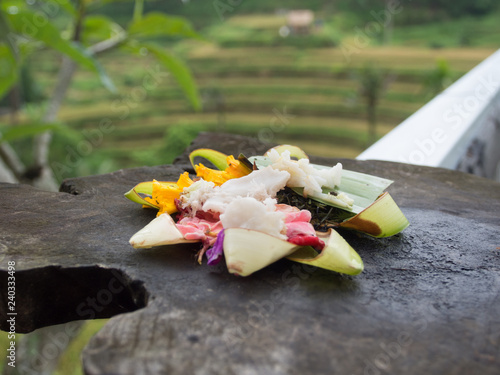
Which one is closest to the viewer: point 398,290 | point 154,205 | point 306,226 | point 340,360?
point 340,360

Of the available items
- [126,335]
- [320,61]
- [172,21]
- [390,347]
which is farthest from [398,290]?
[320,61]

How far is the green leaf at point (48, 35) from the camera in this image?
7.25 ft

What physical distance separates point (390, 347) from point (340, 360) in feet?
0.33

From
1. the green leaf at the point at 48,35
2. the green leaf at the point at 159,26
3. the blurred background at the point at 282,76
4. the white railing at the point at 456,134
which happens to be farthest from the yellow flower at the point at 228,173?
the blurred background at the point at 282,76

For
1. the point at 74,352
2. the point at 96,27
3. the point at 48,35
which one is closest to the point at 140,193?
the point at 48,35

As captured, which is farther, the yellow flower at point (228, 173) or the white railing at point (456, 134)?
the white railing at point (456, 134)

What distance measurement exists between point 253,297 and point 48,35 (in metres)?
1.76

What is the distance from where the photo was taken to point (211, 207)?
47.3 inches

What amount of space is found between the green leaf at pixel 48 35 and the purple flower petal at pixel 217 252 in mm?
1528

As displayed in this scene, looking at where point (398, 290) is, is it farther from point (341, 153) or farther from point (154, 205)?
point (341, 153)

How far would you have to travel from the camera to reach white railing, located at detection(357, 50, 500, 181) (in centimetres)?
232

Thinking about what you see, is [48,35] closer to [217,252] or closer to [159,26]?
[159,26]

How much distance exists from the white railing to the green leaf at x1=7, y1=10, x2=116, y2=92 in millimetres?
1283

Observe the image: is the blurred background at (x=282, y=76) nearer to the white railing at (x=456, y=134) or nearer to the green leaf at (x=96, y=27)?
the green leaf at (x=96, y=27)
